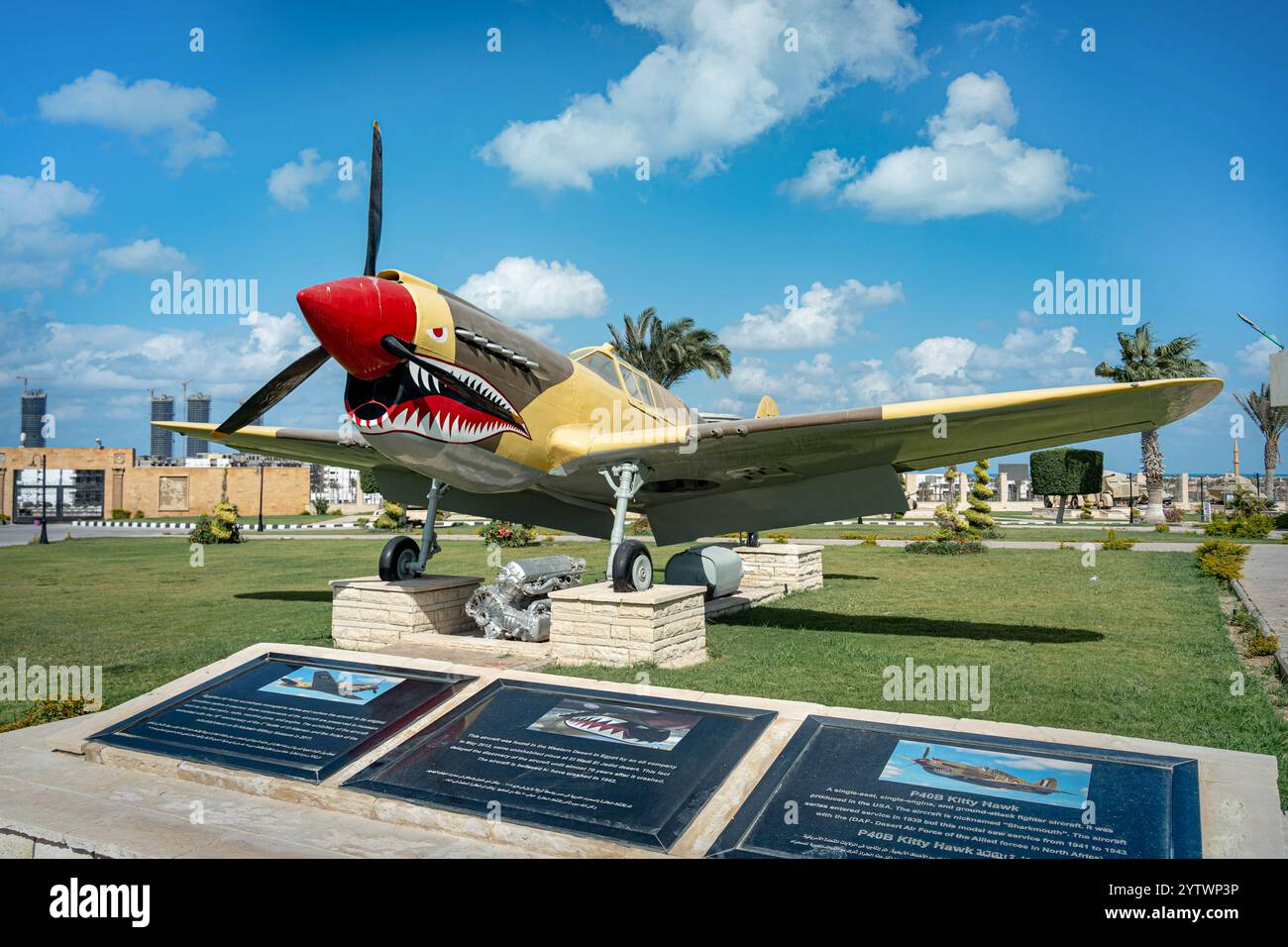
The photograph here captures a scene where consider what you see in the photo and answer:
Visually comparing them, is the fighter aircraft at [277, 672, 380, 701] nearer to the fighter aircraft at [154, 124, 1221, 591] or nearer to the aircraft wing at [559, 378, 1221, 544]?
the fighter aircraft at [154, 124, 1221, 591]

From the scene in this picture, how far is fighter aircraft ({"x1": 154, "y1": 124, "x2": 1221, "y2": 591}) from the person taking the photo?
7.93m

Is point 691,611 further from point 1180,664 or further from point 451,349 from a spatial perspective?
point 1180,664

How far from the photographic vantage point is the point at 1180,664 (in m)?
8.80

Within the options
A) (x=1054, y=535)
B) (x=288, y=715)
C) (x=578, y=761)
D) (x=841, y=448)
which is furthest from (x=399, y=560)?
(x=1054, y=535)

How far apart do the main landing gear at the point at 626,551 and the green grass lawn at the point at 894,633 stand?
118 cm

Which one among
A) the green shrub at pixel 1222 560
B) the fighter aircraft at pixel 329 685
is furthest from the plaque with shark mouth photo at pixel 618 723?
the green shrub at pixel 1222 560

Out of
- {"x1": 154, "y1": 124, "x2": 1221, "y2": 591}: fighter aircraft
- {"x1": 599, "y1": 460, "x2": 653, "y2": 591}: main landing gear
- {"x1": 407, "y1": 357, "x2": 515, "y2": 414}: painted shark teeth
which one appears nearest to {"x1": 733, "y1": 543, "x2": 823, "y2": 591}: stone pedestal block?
{"x1": 154, "y1": 124, "x2": 1221, "y2": 591}: fighter aircraft

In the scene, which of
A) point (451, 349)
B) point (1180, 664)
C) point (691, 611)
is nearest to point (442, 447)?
point (451, 349)

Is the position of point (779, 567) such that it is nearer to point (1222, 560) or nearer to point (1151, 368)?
point (1222, 560)

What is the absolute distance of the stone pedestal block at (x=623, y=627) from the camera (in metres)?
8.40

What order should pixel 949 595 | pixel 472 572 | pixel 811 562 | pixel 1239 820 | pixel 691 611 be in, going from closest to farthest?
1. pixel 1239 820
2. pixel 691 611
3. pixel 949 595
4. pixel 811 562
5. pixel 472 572

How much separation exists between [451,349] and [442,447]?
1.12 m

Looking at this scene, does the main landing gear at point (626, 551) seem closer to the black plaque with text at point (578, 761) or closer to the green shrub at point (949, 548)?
the black plaque with text at point (578, 761)
